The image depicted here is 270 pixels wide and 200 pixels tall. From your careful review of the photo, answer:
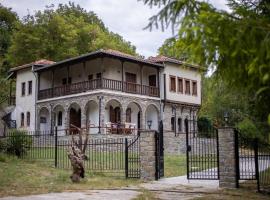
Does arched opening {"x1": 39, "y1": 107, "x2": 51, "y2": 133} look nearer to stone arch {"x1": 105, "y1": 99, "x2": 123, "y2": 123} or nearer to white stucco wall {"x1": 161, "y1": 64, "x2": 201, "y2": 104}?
stone arch {"x1": 105, "y1": 99, "x2": 123, "y2": 123}

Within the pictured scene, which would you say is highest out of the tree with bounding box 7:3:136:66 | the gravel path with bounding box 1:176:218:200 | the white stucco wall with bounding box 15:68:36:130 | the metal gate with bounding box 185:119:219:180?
the tree with bounding box 7:3:136:66

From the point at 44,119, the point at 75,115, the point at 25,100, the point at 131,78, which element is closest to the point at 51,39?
the point at 25,100

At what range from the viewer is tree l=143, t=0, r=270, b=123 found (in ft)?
17.2

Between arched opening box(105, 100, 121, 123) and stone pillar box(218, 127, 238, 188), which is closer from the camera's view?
stone pillar box(218, 127, 238, 188)

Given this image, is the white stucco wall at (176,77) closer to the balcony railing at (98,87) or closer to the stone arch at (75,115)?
the balcony railing at (98,87)


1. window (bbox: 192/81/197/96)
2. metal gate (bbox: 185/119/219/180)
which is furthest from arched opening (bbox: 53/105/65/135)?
metal gate (bbox: 185/119/219/180)

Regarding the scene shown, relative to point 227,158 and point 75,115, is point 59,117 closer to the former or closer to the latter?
point 75,115

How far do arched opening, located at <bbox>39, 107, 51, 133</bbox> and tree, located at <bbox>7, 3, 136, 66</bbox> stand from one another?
8.22 m

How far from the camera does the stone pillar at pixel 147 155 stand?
46.3 feet

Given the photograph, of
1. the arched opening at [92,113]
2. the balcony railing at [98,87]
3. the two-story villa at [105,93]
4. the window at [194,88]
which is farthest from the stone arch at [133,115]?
the window at [194,88]

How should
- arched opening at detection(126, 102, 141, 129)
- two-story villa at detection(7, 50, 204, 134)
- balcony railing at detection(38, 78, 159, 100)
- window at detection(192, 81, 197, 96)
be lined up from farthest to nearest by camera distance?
window at detection(192, 81, 197, 96)
arched opening at detection(126, 102, 141, 129)
two-story villa at detection(7, 50, 204, 134)
balcony railing at detection(38, 78, 159, 100)

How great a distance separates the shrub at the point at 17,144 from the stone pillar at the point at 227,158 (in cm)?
1035

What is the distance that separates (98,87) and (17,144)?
10536 millimetres

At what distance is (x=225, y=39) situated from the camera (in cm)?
538
